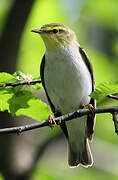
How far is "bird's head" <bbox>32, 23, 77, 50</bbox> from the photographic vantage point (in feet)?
15.0

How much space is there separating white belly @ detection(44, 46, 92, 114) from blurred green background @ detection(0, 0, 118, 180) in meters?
3.55

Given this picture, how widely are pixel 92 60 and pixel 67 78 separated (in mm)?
5226

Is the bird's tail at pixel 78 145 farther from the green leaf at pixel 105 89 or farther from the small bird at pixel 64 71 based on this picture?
the green leaf at pixel 105 89

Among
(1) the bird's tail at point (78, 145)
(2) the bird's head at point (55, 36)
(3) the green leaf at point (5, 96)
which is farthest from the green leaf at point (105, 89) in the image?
(1) the bird's tail at point (78, 145)

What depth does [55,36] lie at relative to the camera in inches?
184

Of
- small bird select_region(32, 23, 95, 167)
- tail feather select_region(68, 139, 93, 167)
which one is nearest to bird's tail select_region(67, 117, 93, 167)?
tail feather select_region(68, 139, 93, 167)

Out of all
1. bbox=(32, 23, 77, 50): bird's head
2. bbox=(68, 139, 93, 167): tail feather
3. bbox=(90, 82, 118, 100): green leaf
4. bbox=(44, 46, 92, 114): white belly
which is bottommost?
bbox=(68, 139, 93, 167): tail feather

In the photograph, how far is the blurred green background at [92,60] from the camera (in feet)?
28.0

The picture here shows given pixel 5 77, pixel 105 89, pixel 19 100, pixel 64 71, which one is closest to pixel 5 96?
pixel 19 100

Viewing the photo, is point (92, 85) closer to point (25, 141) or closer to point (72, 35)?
point (72, 35)

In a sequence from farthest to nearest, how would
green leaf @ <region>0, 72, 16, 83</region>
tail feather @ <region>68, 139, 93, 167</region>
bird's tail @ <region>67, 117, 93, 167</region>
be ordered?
tail feather @ <region>68, 139, 93, 167</region>, bird's tail @ <region>67, 117, 93, 167</region>, green leaf @ <region>0, 72, 16, 83</region>

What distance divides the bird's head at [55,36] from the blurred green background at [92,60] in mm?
3540

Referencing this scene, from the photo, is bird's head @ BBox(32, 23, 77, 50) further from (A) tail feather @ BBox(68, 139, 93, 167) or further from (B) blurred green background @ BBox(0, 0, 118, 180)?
(B) blurred green background @ BBox(0, 0, 118, 180)

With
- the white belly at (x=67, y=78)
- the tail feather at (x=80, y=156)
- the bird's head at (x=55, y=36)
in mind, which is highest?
the bird's head at (x=55, y=36)
